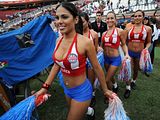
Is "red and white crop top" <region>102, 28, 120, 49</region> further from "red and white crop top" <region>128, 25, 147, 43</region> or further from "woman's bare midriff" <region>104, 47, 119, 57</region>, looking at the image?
"red and white crop top" <region>128, 25, 147, 43</region>

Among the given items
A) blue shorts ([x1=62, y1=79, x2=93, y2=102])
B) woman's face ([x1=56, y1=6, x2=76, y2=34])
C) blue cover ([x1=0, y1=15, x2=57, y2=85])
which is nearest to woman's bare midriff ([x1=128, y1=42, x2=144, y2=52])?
blue cover ([x1=0, y1=15, x2=57, y2=85])

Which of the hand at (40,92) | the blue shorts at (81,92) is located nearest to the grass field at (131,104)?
the blue shorts at (81,92)

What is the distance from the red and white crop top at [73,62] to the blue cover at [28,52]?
1.53 m

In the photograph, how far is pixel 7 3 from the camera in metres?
46.6

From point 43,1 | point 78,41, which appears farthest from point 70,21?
point 43,1

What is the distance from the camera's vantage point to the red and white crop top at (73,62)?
9.27 feet

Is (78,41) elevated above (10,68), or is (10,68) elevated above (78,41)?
(78,41)

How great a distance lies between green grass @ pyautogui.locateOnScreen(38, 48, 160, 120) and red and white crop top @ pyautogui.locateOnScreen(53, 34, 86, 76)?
195cm

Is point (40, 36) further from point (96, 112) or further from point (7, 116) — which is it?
point (7, 116)

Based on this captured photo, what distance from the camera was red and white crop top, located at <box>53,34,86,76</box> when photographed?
111 inches

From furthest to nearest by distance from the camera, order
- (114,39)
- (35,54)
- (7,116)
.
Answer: (114,39) → (35,54) → (7,116)

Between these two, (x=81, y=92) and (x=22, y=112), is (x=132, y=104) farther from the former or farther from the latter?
(x=22, y=112)

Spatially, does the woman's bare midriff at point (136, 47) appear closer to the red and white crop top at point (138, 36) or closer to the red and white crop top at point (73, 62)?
the red and white crop top at point (138, 36)

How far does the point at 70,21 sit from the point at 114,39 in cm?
257
